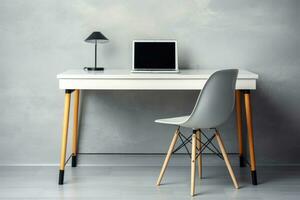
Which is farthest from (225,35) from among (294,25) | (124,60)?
(124,60)

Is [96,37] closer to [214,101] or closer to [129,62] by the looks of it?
[129,62]

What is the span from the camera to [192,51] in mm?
3809

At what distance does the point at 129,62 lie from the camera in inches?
150

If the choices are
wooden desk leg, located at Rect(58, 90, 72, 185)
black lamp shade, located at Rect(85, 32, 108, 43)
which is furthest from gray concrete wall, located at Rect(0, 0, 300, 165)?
wooden desk leg, located at Rect(58, 90, 72, 185)

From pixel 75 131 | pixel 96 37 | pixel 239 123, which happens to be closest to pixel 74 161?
pixel 75 131

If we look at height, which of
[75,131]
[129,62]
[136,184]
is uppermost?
[129,62]

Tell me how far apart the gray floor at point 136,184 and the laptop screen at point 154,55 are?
0.78 meters

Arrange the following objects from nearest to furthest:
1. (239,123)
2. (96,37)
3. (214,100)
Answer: (214,100) < (96,37) < (239,123)

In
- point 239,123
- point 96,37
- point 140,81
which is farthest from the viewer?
point 239,123

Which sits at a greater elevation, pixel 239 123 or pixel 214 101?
pixel 214 101

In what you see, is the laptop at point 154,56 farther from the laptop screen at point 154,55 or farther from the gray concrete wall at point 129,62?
the gray concrete wall at point 129,62

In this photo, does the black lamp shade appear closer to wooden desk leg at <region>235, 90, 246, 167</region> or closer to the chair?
the chair

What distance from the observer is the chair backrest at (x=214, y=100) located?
298cm

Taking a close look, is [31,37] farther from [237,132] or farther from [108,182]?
[237,132]
